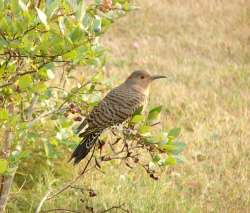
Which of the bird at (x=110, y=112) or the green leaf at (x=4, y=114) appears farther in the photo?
the bird at (x=110, y=112)

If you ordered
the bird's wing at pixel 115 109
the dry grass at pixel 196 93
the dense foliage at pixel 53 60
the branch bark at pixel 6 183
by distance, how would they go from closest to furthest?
the dense foliage at pixel 53 60 → the branch bark at pixel 6 183 → the bird's wing at pixel 115 109 → the dry grass at pixel 196 93

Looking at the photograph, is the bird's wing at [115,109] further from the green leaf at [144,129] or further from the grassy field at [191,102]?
the green leaf at [144,129]

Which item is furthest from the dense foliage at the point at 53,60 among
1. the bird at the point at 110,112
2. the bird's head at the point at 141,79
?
the bird's head at the point at 141,79

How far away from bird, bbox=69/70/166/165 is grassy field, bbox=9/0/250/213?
0.50m

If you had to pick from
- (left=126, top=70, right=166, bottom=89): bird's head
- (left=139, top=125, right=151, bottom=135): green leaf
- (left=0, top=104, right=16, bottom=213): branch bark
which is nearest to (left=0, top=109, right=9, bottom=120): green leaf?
(left=139, top=125, right=151, bottom=135): green leaf

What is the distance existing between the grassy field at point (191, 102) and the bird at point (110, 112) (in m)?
0.50

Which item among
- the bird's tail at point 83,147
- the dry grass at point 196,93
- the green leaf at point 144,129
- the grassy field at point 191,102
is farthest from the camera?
the dry grass at point 196,93

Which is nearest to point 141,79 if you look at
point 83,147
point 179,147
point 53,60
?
point 83,147

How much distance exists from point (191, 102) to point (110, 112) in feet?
16.0

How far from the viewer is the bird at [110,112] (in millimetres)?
4427

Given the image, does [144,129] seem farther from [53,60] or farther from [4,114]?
[4,114]

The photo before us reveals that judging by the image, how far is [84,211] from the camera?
17.7 ft

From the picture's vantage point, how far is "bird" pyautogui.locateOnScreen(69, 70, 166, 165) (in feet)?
14.5

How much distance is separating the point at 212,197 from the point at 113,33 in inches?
335
